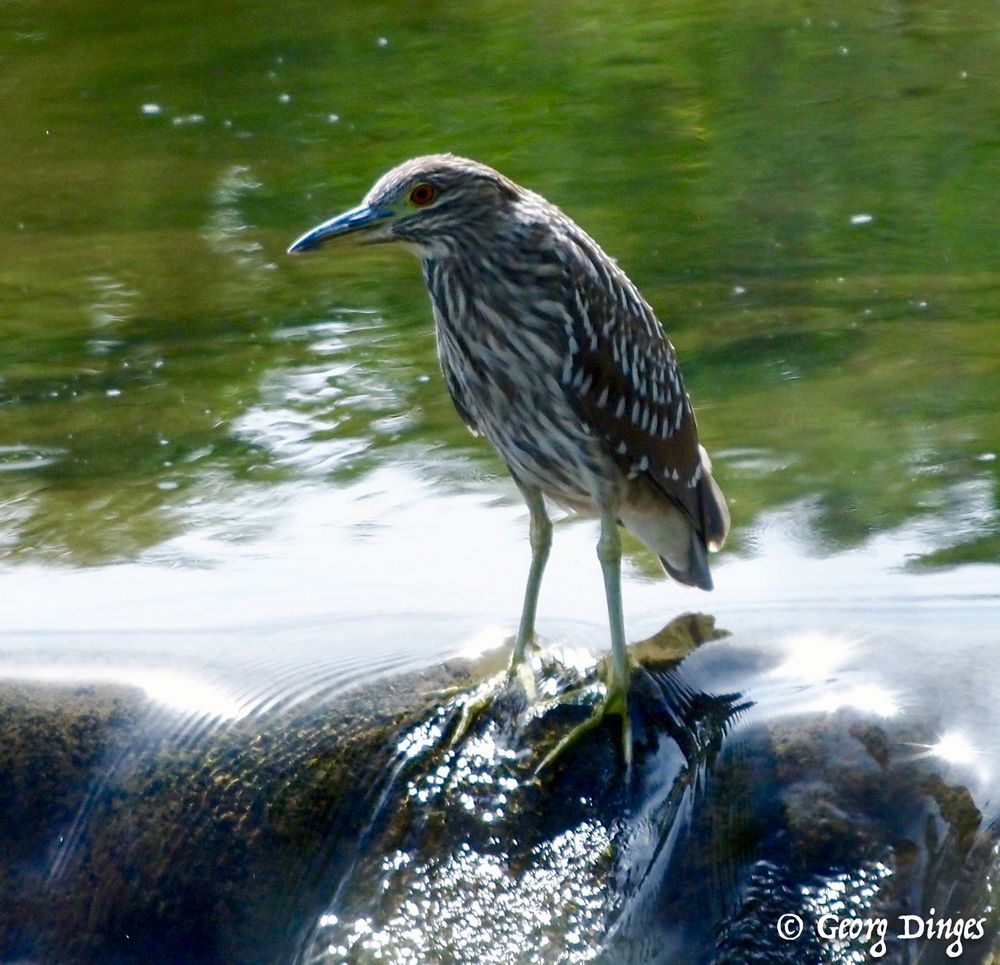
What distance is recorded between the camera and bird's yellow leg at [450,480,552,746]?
4.26 metres

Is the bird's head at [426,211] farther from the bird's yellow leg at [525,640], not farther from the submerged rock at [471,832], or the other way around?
the submerged rock at [471,832]

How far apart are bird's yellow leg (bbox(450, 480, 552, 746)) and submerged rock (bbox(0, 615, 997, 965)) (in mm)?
34

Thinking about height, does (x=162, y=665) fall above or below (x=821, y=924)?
above

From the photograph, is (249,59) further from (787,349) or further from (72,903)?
(72,903)

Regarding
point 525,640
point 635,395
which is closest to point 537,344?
point 635,395

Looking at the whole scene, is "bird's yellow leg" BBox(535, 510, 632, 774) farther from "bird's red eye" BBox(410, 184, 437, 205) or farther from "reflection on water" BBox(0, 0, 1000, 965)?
"bird's red eye" BBox(410, 184, 437, 205)

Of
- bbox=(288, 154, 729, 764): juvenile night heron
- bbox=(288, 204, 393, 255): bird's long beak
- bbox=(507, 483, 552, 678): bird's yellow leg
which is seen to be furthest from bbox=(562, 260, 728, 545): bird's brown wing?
bbox=(288, 204, 393, 255): bird's long beak

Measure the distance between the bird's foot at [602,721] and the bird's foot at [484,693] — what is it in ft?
0.63

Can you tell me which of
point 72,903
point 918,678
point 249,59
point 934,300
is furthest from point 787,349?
point 249,59

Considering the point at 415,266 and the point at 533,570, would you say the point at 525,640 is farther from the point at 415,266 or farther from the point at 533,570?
the point at 415,266

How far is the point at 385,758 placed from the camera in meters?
4.18

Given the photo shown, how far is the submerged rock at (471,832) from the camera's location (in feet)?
12.6

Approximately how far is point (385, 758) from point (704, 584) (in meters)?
1.09

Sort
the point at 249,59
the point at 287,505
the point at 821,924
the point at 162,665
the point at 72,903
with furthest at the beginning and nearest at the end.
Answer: the point at 249,59 < the point at 287,505 < the point at 162,665 < the point at 72,903 < the point at 821,924
